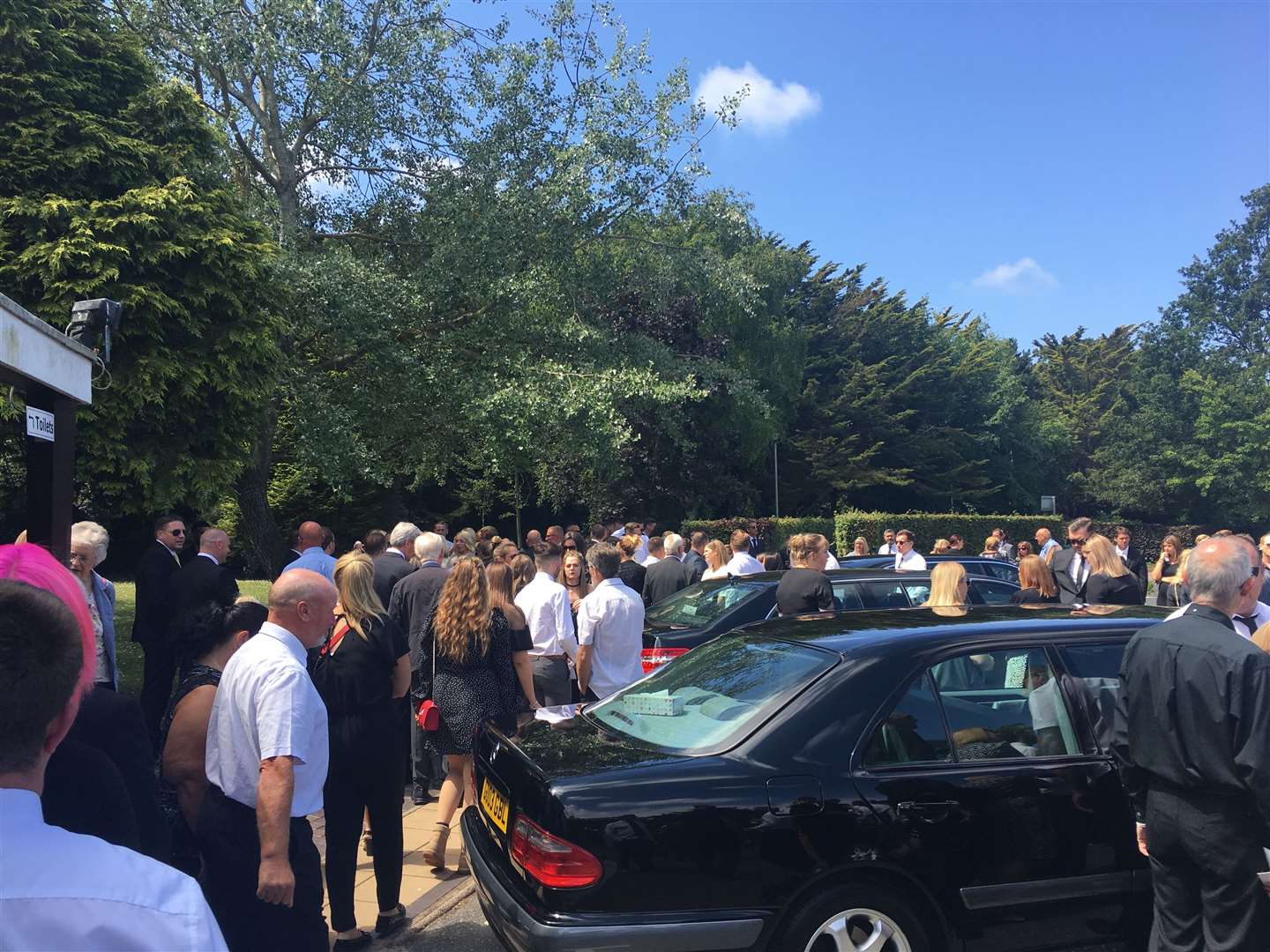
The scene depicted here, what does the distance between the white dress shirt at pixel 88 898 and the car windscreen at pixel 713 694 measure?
8.67ft

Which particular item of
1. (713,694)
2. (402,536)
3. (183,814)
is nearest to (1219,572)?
(713,694)

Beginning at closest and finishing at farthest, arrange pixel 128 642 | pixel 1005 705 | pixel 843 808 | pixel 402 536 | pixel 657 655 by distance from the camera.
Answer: pixel 843 808, pixel 1005 705, pixel 657 655, pixel 402 536, pixel 128 642

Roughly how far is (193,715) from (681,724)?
189cm

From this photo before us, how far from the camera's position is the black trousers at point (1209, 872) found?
3.08 metres

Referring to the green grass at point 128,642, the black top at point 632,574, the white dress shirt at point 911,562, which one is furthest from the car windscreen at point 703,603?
the green grass at point 128,642

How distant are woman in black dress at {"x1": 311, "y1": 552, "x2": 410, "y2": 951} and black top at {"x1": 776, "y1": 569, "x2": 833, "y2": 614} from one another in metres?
3.75

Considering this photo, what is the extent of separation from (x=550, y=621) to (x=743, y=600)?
2.07 m

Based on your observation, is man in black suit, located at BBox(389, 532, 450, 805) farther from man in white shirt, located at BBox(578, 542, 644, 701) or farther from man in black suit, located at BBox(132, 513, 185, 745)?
man in black suit, located at BBox(132, 513, 185, 745)

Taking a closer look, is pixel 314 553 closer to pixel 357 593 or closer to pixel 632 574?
pixel 632 574

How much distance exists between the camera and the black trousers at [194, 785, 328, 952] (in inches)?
122

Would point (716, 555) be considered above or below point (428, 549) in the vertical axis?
A: below

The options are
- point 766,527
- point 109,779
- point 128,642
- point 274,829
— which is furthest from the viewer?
point 766,527

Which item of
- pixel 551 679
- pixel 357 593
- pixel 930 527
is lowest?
pixel 930 527

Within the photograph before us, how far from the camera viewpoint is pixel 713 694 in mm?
4113
